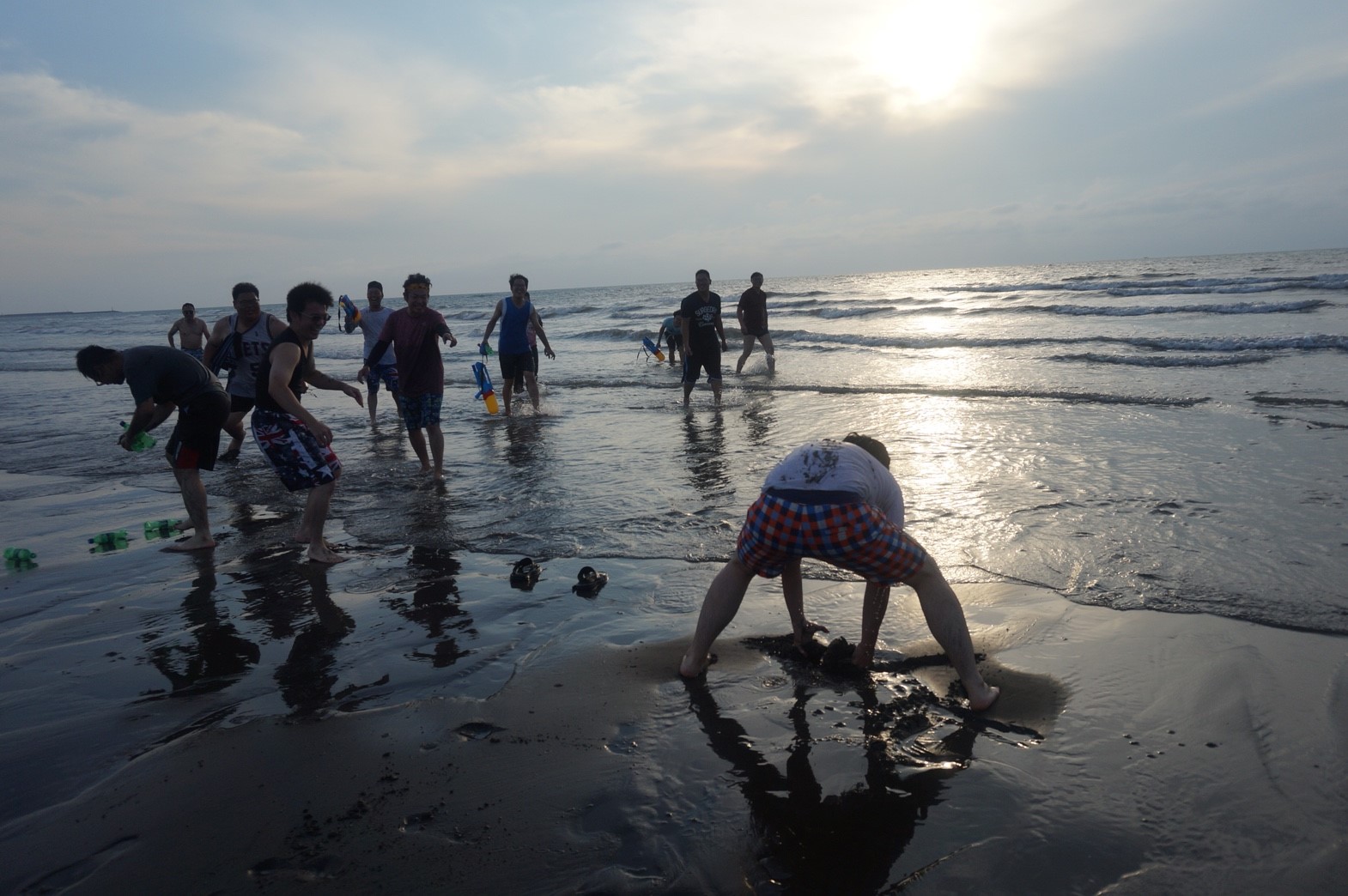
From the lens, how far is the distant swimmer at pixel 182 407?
5.58 m

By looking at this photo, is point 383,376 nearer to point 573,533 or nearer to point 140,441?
point 140,441

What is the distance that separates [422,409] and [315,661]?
176 inches

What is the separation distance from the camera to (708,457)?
839cm

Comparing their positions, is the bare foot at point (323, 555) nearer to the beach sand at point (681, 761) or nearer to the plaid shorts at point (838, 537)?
the beach sand at point (681, 761)

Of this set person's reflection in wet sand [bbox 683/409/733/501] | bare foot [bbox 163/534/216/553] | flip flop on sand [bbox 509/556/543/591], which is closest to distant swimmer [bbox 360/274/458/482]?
bare foot [bbox 163/534/216/553]

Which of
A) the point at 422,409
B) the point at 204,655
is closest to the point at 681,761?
the point at 204,655

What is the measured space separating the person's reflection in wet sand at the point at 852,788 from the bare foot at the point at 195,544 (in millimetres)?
4235

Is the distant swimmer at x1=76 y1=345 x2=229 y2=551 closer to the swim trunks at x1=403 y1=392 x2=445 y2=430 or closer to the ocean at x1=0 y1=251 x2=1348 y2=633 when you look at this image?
the ocean at x1=0 y1=251 x2=1348 y2=633

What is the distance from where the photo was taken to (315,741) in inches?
121

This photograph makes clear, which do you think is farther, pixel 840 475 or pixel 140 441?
pixel 140 441

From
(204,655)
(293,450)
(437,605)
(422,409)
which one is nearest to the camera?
(204,655)

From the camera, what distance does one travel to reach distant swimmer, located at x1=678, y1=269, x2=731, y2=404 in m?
11.6

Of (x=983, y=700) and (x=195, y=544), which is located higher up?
(x=195, y=544)

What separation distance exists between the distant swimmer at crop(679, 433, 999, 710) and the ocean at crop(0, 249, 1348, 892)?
1.52ft
